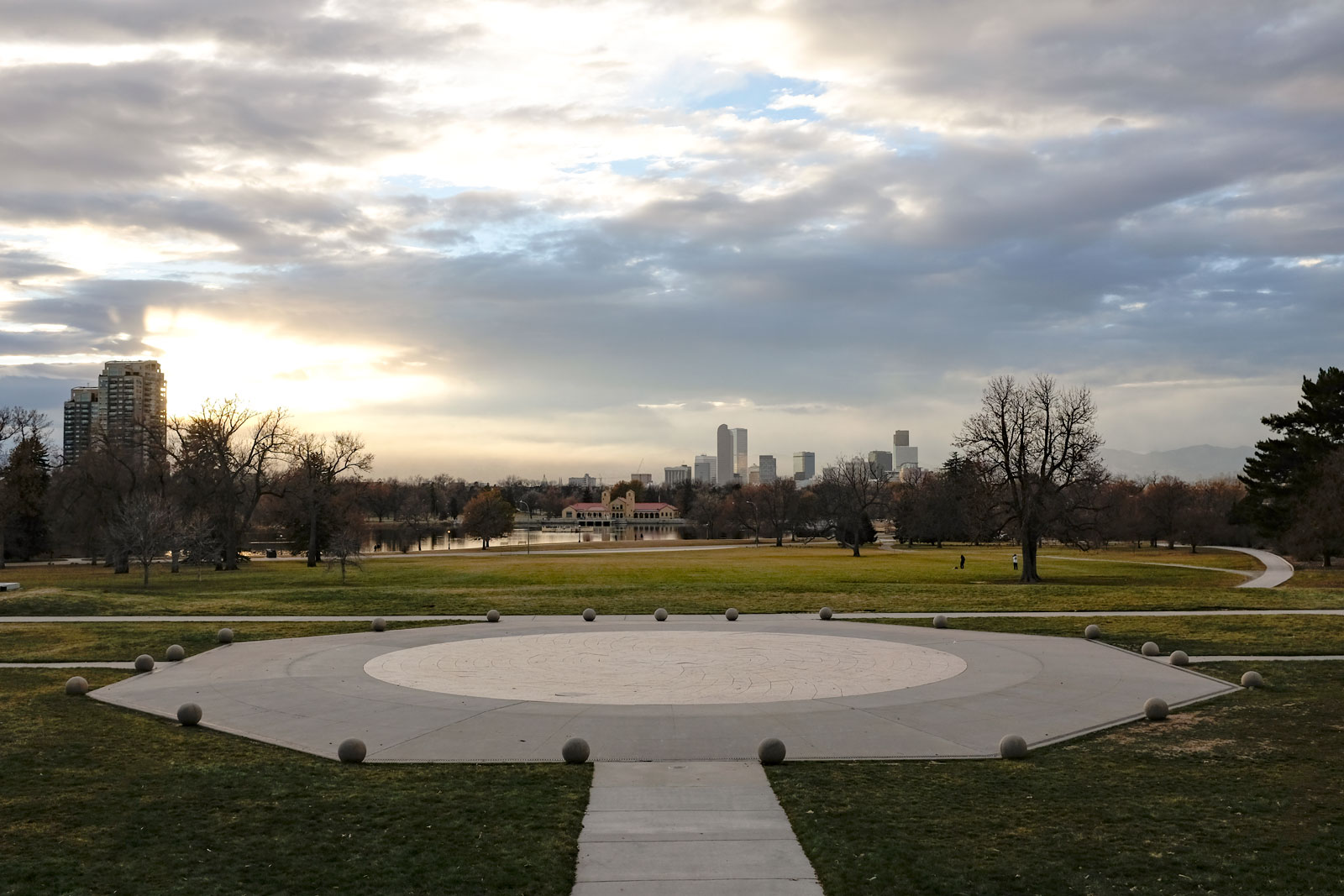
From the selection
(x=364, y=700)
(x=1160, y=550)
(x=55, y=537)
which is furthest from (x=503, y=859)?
(x=1160, y=550)

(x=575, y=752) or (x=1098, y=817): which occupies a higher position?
(x=575, y=752)

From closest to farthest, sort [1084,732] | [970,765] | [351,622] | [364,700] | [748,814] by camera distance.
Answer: [748,814], [970,765], [1084,732], [364,700], [351,622]

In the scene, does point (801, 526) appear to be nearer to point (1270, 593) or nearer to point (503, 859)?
point (1270, 593)

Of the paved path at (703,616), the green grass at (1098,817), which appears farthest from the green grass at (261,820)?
the paved path at (703,616)

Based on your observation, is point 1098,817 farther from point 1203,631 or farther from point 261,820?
point 1203,631

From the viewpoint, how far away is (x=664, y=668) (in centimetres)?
1995

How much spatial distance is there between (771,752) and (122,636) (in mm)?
20632

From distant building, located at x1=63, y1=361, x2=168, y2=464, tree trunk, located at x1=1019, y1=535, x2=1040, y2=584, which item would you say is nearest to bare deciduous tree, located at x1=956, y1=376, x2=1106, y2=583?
tree trunk, located at x1=1019, y1=535, x2=1040, y2=584

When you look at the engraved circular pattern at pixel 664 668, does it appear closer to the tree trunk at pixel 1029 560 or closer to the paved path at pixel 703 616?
the paved path at pixel 703 616

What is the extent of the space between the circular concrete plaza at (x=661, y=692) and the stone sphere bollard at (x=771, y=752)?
1.98 feet

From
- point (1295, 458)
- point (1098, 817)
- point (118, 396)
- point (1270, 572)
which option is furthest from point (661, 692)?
point (118, 396)

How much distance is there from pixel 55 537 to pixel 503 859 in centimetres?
9386

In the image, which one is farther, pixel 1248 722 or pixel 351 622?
pixel 351 622

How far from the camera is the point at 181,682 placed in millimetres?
18312
